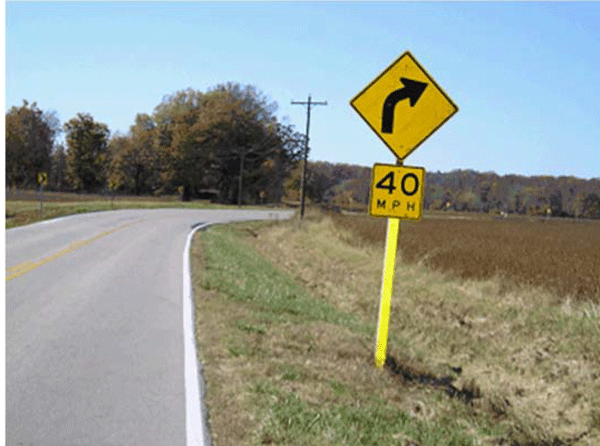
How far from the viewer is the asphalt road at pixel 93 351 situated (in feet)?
18.3

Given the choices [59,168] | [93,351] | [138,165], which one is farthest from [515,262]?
[59,168]

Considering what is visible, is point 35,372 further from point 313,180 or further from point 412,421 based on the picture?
point 313,180

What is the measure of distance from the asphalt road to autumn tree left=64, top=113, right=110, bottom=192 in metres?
82.9

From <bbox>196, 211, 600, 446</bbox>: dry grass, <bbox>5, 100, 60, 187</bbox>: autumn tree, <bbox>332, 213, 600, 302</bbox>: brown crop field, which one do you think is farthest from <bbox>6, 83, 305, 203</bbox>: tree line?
<bbox>196, 211, 600, 446</bbox>: dry grass

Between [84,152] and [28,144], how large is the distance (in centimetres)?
738

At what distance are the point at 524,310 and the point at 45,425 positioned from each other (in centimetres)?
910

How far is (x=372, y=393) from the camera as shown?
22.5ft

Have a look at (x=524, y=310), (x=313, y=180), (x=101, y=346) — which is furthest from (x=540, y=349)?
(x=313, y=180)

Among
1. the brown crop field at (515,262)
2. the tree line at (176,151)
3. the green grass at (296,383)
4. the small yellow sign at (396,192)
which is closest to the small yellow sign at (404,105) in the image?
the small yellow sign at (396,192)

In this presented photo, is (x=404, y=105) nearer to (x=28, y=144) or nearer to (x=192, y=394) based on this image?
(x=192, y=394)

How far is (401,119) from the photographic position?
303 inches

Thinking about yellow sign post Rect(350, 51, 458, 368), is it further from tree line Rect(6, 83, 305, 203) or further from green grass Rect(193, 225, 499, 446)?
tree line Rect(6, 83, 305, 203)

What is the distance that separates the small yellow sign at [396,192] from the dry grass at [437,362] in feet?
5.86

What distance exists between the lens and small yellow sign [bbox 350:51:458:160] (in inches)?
300
